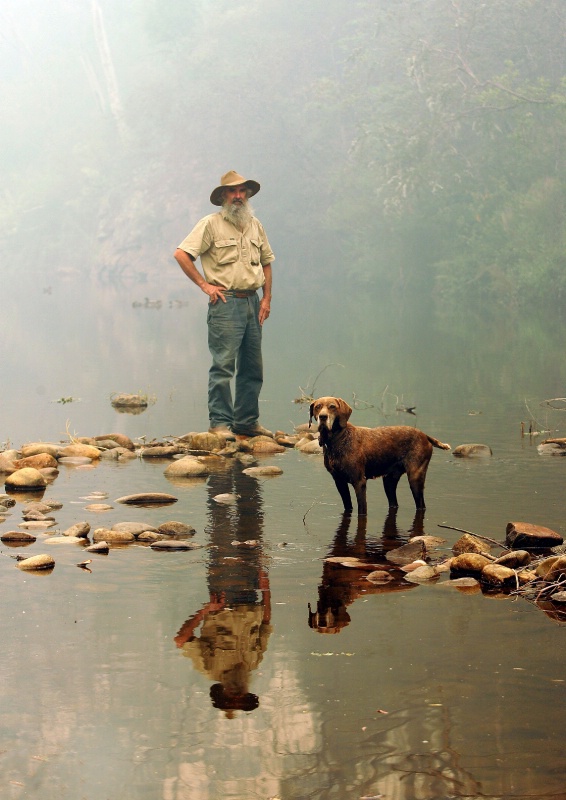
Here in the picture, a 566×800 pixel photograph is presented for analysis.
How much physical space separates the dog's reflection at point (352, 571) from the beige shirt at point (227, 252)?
4.02 m

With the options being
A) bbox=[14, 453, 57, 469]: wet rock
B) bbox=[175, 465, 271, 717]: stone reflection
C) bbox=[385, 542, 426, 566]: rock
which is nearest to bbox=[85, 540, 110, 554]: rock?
bbox=[175, 465, 271, 717]: stone reflection

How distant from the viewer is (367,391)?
57.3 ft

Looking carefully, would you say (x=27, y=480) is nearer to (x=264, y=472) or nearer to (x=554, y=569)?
(x=264, y=472)

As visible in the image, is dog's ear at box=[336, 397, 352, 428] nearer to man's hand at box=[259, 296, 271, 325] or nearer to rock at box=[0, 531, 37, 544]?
rock at box=[0, 531, 37, 544]

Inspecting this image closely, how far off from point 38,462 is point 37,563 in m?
3.74

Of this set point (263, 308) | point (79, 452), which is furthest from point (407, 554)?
point (263, 308)

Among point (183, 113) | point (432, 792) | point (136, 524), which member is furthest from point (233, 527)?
point (183, 113)

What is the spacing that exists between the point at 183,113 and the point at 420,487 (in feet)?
262

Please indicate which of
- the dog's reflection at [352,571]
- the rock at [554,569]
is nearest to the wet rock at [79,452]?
the dog's reflection at [352,571]

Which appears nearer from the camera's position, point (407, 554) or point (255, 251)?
point (407, 554)

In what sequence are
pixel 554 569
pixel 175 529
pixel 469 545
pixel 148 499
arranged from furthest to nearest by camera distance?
pixel 148 499
pixel 175 529
pixel 469 545
pixel 554 569

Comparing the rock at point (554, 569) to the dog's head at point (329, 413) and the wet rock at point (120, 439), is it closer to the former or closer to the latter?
the dog's head at point (329, 413)

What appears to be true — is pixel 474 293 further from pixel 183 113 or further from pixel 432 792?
pixel 432 792

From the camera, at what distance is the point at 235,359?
39.7ft
